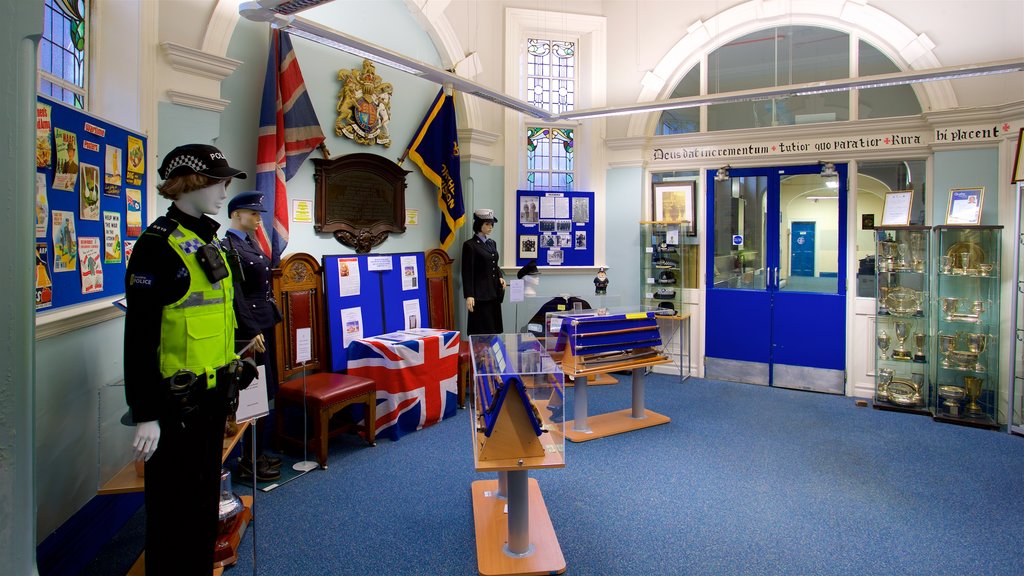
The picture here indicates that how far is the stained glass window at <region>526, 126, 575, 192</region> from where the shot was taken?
6.97 metres

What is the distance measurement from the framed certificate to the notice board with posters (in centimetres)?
607

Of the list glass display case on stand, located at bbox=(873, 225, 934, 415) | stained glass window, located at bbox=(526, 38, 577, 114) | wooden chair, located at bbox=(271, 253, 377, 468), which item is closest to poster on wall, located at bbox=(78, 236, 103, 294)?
wooden chair, located at bbox=(271, 253, 377, 468)

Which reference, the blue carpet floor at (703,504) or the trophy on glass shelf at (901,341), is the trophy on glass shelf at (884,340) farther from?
the blue carpet floor at (703,504)

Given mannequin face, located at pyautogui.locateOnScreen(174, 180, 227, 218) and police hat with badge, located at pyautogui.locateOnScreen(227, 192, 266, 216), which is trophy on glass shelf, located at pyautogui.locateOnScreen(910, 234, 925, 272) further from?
mannequin face, located at pyautogui.locateOnScreen(174, 180, 227, 218)

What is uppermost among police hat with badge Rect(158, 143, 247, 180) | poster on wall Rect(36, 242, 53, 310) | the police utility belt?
police hat with badge Rect(158, 143, 247, 180)

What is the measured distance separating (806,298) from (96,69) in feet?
20.7

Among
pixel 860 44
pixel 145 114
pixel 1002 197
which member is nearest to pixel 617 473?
pixel 145 114

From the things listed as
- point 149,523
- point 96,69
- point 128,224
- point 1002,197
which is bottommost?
point 149,523

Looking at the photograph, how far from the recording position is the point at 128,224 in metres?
3.08

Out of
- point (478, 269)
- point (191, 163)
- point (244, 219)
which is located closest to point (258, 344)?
point (244, 219)

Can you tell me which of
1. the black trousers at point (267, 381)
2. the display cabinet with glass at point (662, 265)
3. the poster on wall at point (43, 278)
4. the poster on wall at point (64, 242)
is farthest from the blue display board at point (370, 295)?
the display cabinet with glass at point (662, 265)

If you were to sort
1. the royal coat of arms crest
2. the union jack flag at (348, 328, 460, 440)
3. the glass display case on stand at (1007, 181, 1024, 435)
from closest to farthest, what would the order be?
the union jack flag at (348, 328, 460, 440)
the glass display case on stand at (1007, 181, 1024, 435)
the royal coat of arms crest

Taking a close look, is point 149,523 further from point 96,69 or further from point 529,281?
point 529,281

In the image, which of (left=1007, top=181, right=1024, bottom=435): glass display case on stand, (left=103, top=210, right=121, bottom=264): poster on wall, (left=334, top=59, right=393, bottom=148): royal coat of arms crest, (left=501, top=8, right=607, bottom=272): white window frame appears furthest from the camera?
(left=501, top=8, right=607, bottom=272): white window frame
